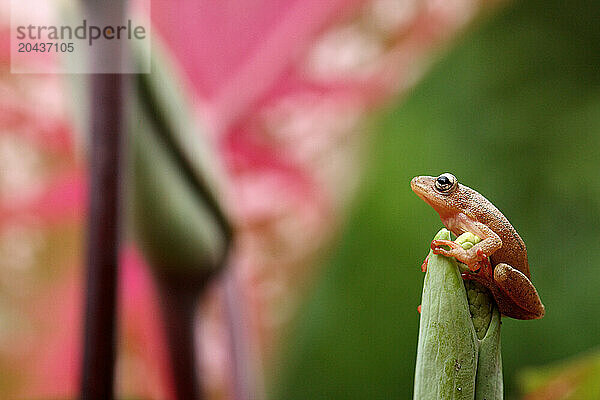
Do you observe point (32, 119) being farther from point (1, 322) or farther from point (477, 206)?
point (477, 206)

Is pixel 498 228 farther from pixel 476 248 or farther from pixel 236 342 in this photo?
pixel 236 342

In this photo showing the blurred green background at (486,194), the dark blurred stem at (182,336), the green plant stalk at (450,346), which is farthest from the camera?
the blurred green background at (486,194)

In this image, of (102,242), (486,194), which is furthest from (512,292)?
(486,194)

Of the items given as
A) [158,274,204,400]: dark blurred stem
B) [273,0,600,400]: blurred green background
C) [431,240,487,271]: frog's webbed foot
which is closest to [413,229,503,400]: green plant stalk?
[431,240,487,271]: frog's webbed foot

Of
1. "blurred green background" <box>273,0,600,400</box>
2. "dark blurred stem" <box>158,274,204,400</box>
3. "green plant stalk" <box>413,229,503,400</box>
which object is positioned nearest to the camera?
"green plant stalk" <box>413,229,503,400</box>

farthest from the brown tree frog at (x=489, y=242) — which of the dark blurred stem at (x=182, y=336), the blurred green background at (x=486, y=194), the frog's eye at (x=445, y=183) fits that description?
the blurred green background at (x=486, y=194)

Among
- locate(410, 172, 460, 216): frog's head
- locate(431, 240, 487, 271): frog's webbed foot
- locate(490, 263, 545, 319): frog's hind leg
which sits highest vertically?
locate(410, 172, 460, 216): frog's head

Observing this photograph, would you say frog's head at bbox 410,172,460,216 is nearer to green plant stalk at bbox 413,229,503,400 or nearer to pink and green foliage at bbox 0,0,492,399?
green plant stalk at bbox 413,229,503,400

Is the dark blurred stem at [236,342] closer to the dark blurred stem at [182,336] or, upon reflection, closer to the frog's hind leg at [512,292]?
the dark blurred stem at [182,336]

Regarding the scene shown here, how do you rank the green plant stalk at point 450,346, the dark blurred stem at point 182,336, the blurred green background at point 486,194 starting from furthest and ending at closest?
the blurred green background at point 486,194, the dark blurred stem at point 182,336, the green plant stalk at point 450,346
